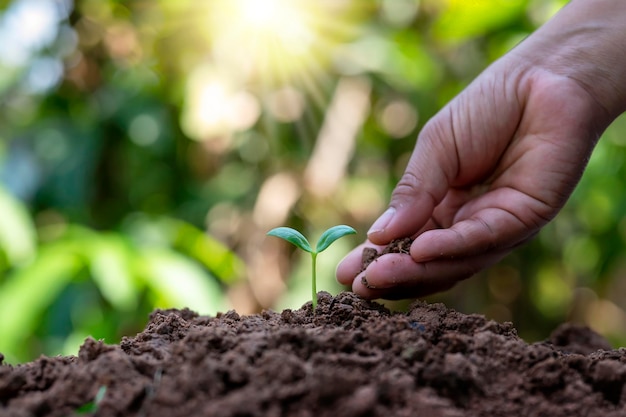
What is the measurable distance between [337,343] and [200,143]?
232 centimetres

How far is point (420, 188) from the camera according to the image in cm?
117

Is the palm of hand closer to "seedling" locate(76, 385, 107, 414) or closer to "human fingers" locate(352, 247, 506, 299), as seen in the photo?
"human fingers" locate(352, 247, 506, 299)

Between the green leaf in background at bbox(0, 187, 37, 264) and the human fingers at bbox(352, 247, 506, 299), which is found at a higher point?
the green leaf in background at bbox(0, 187, 37, 264)

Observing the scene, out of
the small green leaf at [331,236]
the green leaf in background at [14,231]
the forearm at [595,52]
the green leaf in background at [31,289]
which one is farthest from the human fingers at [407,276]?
the green leaf in background at [14,231]

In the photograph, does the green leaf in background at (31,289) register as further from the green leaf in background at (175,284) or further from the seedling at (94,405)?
the seedling at (94,405)

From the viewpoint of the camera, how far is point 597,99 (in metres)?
1.18

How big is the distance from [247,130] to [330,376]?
252 centimetres

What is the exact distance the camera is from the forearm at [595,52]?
3.89 ft

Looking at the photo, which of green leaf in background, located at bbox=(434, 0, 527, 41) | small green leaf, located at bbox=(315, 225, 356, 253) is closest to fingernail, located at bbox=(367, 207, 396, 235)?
small green leaf, located at bbox=(315, 225, 356, 253)

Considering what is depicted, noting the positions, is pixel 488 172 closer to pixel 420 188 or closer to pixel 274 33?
pixel 420 188

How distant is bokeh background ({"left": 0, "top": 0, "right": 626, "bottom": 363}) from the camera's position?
2.54 meters

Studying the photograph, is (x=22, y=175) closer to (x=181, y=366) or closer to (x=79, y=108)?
(x=79, y=108)

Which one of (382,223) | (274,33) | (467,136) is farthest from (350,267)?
(274,33)

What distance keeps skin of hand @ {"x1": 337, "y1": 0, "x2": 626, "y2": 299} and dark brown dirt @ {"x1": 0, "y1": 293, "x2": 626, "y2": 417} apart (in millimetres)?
354
